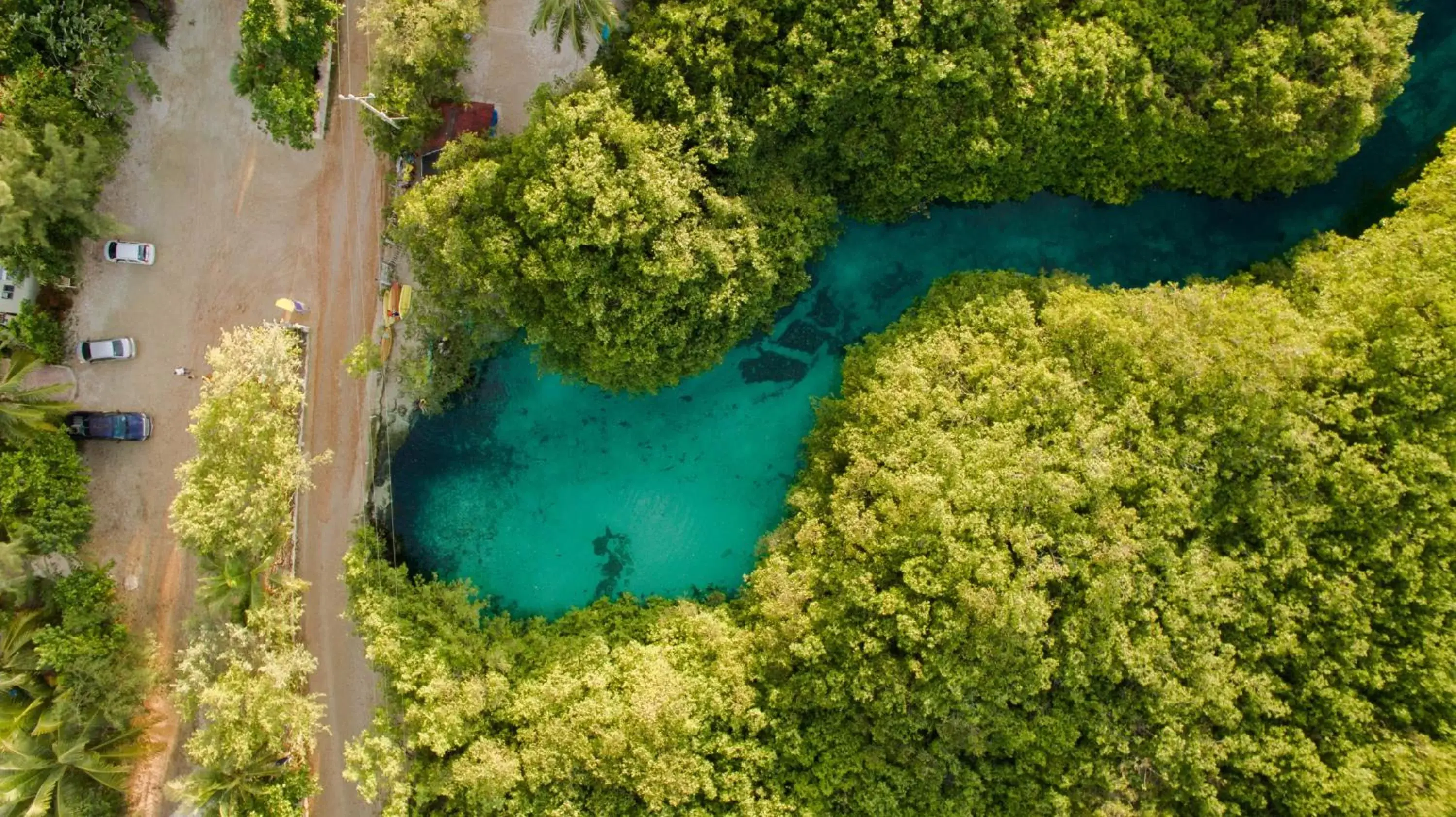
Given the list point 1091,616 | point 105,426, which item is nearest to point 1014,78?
point 1091,616

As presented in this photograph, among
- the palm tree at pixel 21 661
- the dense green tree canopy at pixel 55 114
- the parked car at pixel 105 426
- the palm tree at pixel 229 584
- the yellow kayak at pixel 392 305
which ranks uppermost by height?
the dense green tree canopy at pixel 55 114

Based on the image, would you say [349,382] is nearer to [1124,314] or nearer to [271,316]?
[271,316]

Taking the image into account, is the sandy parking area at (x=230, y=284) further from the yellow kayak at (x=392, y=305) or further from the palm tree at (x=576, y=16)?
the palm tree at (x=576, y=16)

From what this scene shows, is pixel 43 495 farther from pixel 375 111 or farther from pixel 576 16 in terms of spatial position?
pixel 576 16

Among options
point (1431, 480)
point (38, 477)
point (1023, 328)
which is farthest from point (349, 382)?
point (1431, 480)

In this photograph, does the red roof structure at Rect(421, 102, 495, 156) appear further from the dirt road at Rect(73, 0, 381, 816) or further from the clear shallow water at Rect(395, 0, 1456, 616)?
the clear shallow water at Rect(395, 0, 1456, 616)

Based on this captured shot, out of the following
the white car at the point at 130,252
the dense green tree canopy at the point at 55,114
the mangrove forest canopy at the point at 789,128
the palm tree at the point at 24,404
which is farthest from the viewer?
the white car at the point at 130,252

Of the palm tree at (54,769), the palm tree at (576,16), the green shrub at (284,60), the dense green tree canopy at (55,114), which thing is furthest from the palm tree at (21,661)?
the palm tree at (576,16)
